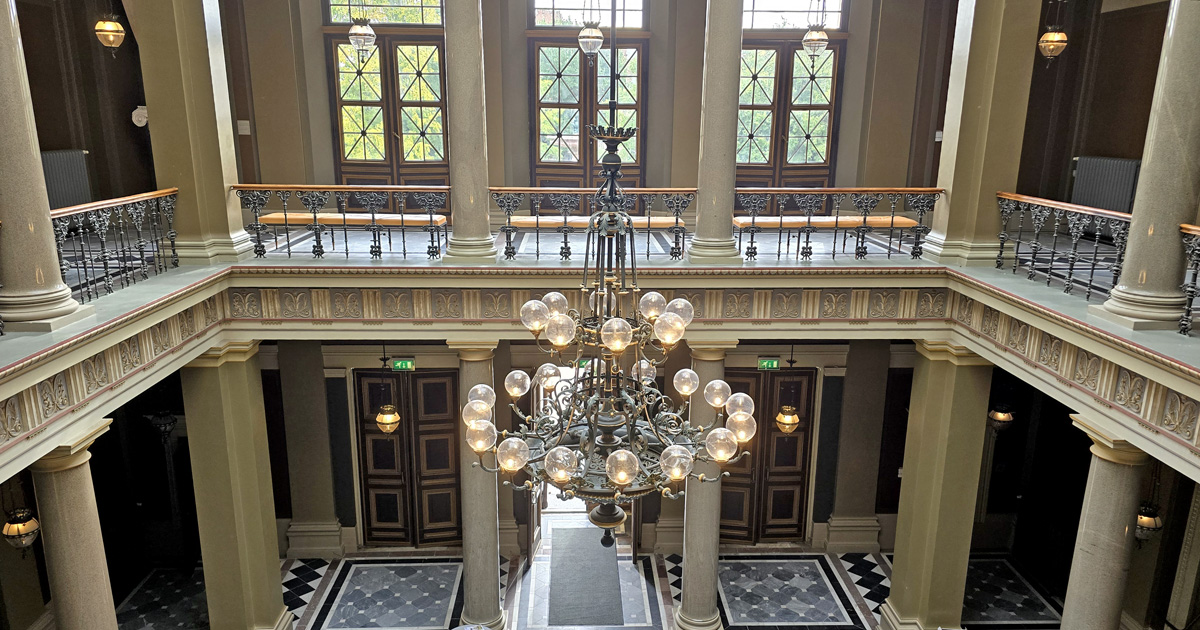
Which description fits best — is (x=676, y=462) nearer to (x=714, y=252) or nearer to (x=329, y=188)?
(x=714, y=252)

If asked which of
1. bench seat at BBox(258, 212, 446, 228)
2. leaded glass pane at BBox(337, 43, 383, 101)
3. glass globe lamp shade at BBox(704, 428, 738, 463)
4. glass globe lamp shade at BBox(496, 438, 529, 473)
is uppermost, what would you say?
leaded glass pane at BBox(337, 43, 383, 101)

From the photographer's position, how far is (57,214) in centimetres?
555

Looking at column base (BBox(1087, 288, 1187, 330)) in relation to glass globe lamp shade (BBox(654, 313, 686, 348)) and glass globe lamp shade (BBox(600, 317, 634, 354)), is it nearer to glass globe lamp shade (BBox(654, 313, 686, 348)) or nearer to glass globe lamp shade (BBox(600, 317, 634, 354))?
glass globe lamp shade (BBox(654, 313, 686, 348))

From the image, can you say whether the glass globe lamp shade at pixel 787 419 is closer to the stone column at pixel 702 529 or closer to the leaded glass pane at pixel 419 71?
the stone column at pixel 702 529

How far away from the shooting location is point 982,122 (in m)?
7.30

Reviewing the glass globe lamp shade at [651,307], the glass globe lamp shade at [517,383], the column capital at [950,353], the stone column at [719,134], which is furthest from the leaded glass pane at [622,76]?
the glass globe lamp shade at [651,307]

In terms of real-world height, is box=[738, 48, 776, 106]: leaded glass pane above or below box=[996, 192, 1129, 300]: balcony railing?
above

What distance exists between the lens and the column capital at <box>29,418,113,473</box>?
5375 millimetres

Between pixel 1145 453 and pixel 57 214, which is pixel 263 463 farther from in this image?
pixel 1145 453

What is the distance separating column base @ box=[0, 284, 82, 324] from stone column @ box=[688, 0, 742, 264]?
4.99 meters

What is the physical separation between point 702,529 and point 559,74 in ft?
19.3

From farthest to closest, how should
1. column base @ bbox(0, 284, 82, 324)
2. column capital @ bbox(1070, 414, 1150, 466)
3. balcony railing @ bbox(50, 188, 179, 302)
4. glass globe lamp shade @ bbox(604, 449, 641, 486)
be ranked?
balcony railing @ bbox(50, 188, 179, 302) < column capital @ bbox(1070, 414, 1150, 466) < column base @ bbox(0, 284, 82, 324) < glass globe lamp shade @ bbox(604, 449, 641, 486)

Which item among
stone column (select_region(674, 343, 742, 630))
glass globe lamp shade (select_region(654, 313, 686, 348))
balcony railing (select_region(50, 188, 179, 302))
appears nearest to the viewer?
glass globe lamp shade (select_region(654, 313, 686, 348))

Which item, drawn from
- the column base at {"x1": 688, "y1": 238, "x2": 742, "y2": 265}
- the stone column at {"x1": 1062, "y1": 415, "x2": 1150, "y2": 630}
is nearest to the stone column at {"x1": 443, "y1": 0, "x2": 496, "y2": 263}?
the column base at {"x1": 688, "y1": 238, "x2": 742, "y2": 265}
